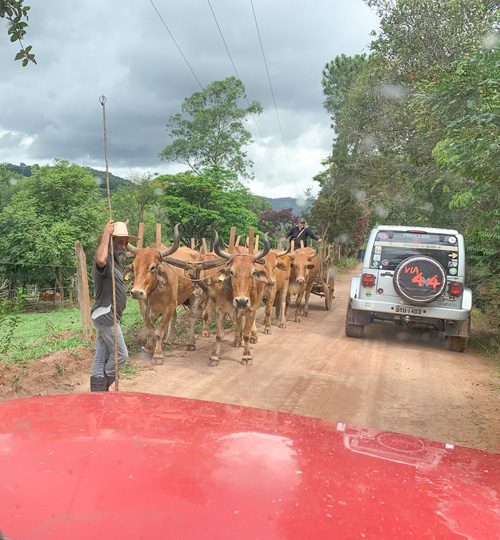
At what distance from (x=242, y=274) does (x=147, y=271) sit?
1.43 m

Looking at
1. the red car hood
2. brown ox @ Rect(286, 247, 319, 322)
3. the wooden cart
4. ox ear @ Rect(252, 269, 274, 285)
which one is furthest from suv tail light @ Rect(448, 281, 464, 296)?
the red car hood

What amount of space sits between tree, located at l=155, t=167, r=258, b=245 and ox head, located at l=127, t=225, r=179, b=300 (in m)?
18.3

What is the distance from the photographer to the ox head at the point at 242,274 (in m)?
7.81

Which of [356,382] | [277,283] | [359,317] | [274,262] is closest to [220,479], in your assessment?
[356,382]

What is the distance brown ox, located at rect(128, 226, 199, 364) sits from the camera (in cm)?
755

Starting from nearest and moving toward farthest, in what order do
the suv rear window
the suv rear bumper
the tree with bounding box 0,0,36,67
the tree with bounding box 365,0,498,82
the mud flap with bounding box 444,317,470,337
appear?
the tree with bounding box 0,0,36,67, the suv rear bumper, the mud flap with bounding box 444,317,470,337, the suv rear window, the tree with bounding box 365,0,498,82

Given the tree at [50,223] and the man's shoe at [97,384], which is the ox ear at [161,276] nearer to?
the man's shoe at [97,384]

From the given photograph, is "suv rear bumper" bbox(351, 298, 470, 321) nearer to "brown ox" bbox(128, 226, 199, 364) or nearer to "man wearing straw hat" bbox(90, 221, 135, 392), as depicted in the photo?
"brown ox" bbox(128, 226, 199, 364)

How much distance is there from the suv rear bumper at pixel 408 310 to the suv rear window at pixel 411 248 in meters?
0.71

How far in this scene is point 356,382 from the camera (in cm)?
738

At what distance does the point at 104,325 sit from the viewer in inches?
209

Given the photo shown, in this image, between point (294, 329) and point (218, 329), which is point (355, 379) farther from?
point (294, 329)

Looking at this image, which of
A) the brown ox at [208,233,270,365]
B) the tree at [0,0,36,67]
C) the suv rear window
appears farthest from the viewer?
the suv rear window

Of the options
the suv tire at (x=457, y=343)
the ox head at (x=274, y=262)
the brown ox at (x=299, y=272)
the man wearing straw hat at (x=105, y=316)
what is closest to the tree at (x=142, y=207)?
the brown ox at (x=299, y=272)
